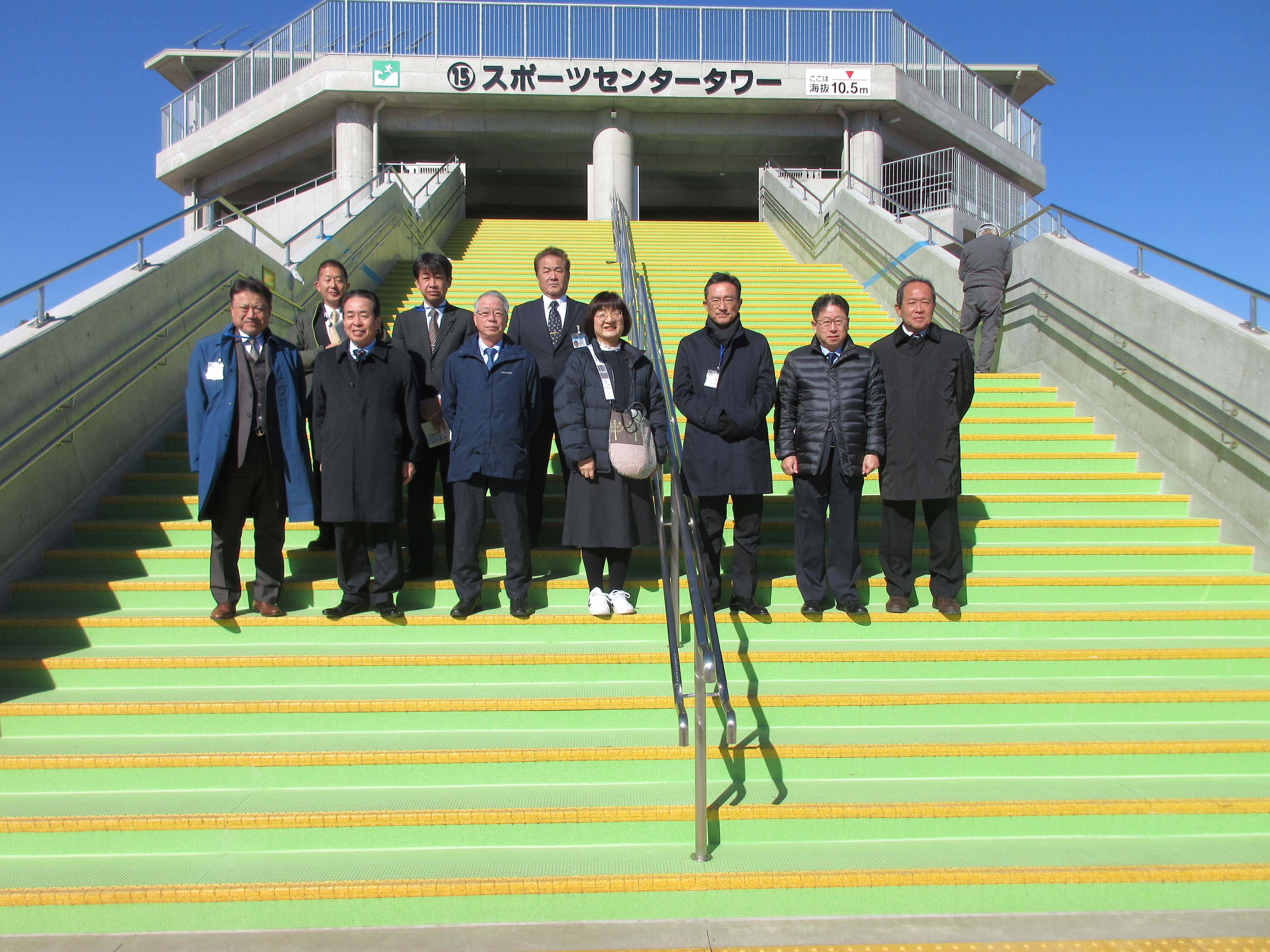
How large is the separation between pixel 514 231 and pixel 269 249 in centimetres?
653

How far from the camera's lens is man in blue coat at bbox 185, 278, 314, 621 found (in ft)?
14.0

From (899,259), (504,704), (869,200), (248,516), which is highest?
(869,200)

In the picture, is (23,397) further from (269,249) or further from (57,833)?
(269,249)

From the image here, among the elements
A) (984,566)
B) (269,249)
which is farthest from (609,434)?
(269,249)

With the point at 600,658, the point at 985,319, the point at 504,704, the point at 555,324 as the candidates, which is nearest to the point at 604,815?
the point at 504,704

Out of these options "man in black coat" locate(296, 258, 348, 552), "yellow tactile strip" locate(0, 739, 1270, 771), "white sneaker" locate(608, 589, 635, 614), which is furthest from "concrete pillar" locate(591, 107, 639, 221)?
"yellow tactile strip" locate(0, 739, 1270, 771)

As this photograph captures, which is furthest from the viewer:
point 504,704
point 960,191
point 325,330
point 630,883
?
point 960,191

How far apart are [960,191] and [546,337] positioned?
1426 cm

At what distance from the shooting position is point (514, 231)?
13.8m

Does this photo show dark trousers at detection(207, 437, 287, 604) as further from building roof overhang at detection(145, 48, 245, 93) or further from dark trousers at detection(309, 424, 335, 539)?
building roof overhang at detection(145, 48, 245, 93)

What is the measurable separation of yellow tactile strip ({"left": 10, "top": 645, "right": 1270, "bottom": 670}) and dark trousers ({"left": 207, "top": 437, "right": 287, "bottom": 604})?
0.41m

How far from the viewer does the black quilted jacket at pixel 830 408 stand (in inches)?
172

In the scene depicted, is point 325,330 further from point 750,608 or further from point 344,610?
point 750,608

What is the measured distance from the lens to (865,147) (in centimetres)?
1931
